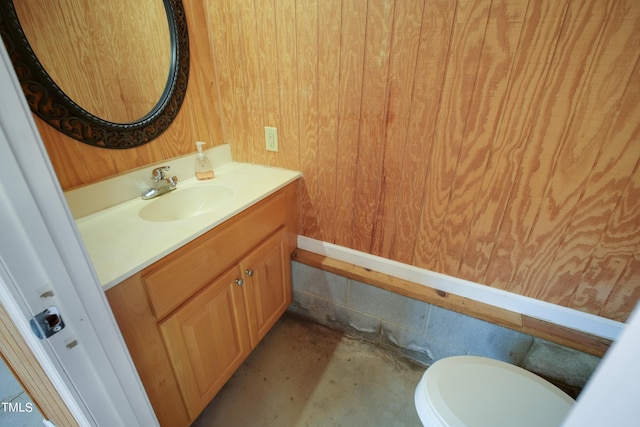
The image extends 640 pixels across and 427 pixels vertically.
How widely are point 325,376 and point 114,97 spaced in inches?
57.8

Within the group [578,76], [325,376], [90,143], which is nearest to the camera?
[578,76]

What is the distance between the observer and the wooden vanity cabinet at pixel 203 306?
78cm

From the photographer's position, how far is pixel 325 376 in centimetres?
136

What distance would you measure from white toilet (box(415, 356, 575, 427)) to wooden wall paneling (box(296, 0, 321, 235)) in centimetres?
83

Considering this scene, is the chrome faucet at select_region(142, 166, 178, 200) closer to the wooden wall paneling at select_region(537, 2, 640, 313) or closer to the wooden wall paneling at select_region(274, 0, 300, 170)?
the wooden wall paneling at select_region(274, 0, 300, 170)

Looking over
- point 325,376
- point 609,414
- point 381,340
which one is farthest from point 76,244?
point 381,340

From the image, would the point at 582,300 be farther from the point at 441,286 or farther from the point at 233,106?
the point at 233,106

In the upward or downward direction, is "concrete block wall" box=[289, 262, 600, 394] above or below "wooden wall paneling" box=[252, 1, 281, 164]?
below

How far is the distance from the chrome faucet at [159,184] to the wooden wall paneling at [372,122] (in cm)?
79

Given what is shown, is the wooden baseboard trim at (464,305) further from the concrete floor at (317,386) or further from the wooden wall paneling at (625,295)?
the concrete floor at (317,386)

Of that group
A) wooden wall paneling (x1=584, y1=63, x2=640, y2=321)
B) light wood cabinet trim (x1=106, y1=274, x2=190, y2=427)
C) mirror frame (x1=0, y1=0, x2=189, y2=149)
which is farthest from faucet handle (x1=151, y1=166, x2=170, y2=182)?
wooden wall paneling (x1=584, y1=63, x2=640, y2=321)

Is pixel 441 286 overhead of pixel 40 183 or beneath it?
beneath

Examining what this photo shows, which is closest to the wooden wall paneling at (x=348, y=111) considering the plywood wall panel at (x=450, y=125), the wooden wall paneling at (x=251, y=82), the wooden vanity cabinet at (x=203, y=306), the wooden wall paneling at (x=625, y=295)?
the plywood wall panel at (x=450, y=125)

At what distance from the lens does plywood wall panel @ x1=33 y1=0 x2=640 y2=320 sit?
82 centimetres
